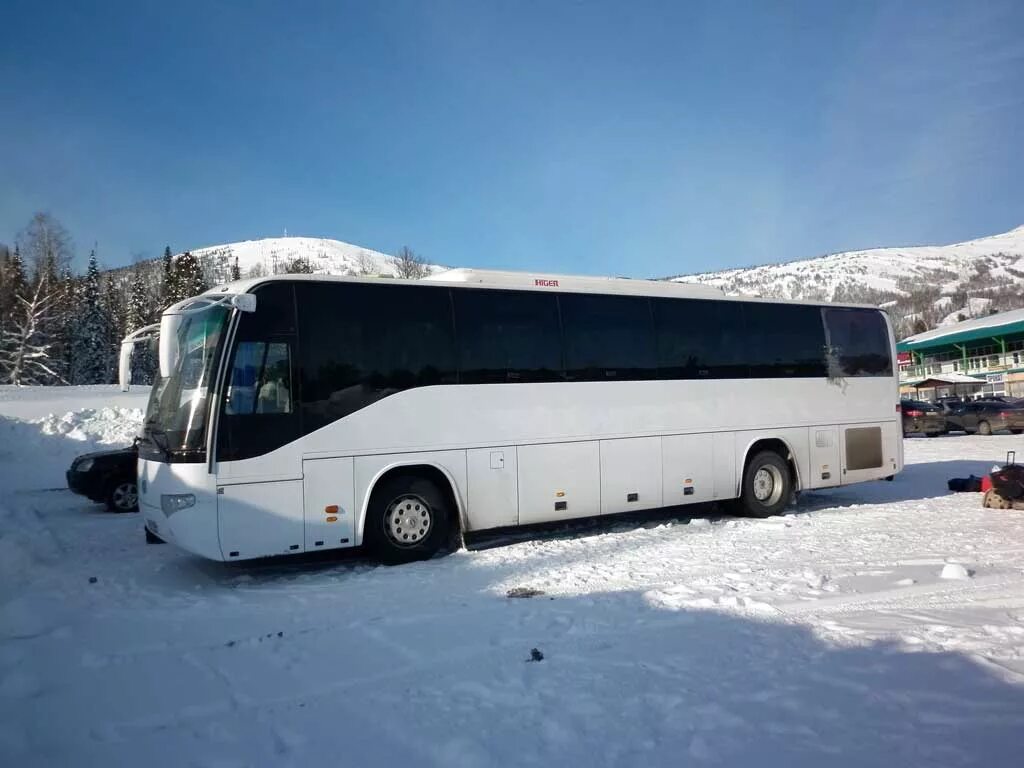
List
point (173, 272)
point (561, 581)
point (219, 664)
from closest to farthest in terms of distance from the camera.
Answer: point (219, 664)
point (561, 581)
point (173, 272)

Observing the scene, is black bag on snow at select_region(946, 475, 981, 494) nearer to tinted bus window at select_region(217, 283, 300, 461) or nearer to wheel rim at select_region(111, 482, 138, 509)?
tinted bus window at select_region(217, 283, 300, 461)

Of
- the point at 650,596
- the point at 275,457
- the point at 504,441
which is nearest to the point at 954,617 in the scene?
the point at 650,596

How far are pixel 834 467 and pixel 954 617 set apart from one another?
6.90 m

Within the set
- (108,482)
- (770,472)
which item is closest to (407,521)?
(770,472)

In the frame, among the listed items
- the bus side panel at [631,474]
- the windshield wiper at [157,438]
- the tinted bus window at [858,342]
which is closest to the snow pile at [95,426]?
the windshield wiper at [157,438]

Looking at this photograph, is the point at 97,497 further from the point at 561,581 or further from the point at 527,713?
the point at 527,713

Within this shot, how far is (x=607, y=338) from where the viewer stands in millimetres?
9641

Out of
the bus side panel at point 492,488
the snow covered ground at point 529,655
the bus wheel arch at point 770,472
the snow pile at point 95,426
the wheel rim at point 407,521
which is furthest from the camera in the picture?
the snow pile at point 95,426

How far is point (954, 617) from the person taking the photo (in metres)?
5.34

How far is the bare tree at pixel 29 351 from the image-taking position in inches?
1594

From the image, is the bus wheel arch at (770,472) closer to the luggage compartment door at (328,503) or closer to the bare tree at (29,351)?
the luggage compartment door at (328,503)

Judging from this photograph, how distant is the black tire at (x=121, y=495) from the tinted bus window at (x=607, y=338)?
383 inches

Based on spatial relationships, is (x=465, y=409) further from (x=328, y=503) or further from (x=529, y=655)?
(x=529, y=655)

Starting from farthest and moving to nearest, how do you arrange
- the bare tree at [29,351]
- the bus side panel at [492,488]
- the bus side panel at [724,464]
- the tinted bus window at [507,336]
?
1. the bare tree at [29,351]
2. the bus side panel at [724,464]
3. the tinted bus window at [507,336]
4. the bus side panel at [492,488]
